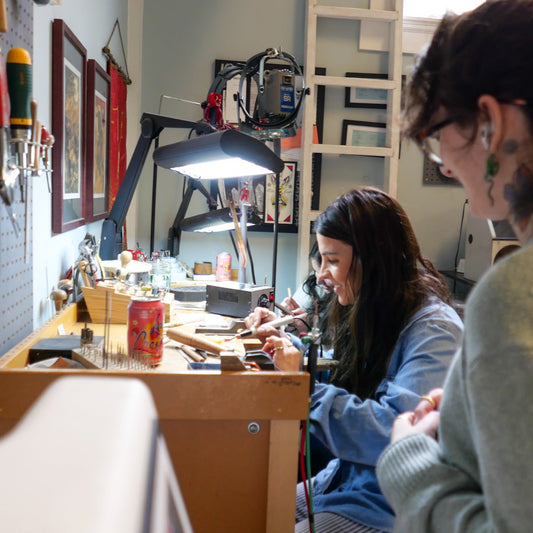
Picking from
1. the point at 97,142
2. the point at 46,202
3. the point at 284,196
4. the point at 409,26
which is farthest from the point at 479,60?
the point at 409,26

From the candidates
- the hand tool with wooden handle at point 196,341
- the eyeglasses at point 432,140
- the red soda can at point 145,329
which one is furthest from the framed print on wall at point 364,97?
the eyeglasses at point 432,140

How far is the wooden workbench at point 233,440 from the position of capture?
1.01 m

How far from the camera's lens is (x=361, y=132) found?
3.32 meters

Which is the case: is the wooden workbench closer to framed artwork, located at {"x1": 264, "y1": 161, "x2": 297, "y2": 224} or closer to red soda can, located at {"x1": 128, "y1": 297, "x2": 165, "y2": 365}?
red soda can, located at {"x1": 128, "y1": 297, "x2": 165, "y2": 365}

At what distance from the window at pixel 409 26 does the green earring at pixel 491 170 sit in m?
2.88

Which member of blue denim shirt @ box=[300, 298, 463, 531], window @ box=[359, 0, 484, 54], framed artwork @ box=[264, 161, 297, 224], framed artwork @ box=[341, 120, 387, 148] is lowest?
blue denim shirt @ box=[300, 298, 463, 531]

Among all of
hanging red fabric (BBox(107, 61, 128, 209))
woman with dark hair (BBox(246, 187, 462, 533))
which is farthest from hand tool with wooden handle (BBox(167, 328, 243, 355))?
hanging red fabric (BBox(107, 61, 128, 209))

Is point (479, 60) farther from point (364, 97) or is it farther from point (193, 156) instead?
point (364, 97)

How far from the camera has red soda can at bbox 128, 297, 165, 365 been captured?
1181 mm

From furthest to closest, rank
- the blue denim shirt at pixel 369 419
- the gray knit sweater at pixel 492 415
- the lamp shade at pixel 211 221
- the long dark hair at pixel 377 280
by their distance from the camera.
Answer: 1. the lamp shade at pixel 211 221
2. the long dark hair at pixel 377 280
3. the blue denim shirt at pixel 369 419
4. the gray knit sweater at pixel 492 415

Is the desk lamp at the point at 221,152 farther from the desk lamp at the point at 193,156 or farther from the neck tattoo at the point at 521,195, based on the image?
the neck tattoo at the point at 521,195

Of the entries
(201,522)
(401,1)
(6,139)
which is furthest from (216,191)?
(201,522)

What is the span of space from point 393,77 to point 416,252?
1973 mm

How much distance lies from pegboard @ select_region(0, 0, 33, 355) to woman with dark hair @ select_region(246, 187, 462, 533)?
1.84 feet
